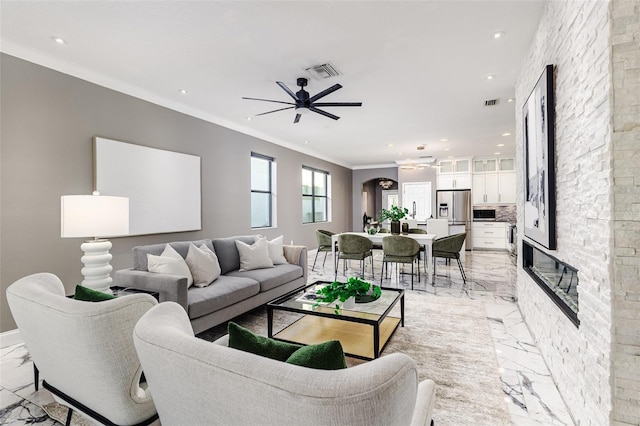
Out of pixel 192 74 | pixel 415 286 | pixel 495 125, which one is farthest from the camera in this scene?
pixel 495 125

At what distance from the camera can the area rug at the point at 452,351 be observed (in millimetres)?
1827

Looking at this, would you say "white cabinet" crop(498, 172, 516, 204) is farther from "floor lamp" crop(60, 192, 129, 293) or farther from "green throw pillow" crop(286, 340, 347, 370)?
"green throw pillow" crop(286, 340, 347, 370)

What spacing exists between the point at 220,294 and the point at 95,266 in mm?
1009

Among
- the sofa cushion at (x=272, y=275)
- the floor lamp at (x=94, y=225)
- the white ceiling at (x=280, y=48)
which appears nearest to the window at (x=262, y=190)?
the white ceiling at (x=280, y=48)

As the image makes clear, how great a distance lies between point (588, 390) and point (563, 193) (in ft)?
3.64

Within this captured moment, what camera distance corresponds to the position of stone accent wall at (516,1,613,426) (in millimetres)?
1318

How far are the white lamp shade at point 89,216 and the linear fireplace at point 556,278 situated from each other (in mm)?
3217

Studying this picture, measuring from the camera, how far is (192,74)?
3.38m

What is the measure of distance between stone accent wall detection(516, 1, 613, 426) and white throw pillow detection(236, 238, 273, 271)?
2854 mm

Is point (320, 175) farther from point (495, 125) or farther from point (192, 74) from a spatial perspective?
point (192, 74)

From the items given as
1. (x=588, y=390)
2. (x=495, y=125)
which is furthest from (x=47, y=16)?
(x=495, y=125)

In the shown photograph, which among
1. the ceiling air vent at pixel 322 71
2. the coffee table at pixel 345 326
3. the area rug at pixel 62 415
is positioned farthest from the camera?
the ceiling air vent at pixel 322 71

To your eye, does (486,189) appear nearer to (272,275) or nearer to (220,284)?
(272,275)

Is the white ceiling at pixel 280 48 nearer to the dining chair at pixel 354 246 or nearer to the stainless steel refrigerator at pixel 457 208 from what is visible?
the dining chair at pixel 354 246
